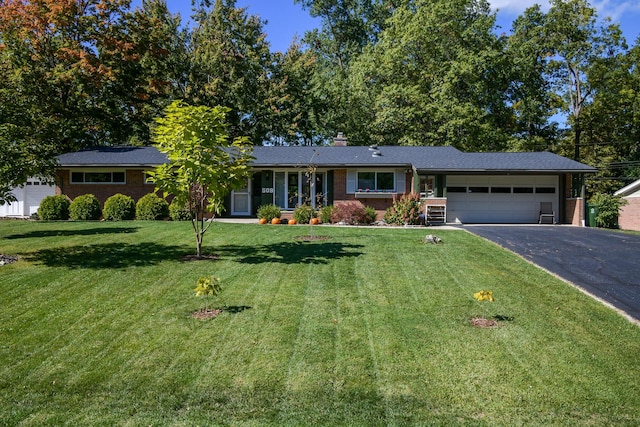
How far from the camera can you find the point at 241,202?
22.6 m

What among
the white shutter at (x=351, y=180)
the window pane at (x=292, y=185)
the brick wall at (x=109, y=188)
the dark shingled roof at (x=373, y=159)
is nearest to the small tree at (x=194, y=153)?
the dark shingled roof at (x=373, y=159)

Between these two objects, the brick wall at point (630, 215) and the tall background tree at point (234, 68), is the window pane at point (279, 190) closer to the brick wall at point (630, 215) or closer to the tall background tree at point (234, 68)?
the tall background tree at point (234, 68)

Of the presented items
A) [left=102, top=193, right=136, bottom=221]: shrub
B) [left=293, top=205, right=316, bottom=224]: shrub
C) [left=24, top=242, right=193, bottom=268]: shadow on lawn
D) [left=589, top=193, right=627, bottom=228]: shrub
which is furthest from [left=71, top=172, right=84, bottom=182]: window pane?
[left=589, top=193, right=627, bottom=228]: shrub

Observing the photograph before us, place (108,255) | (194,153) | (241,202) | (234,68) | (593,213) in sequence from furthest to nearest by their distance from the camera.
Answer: (234,68) < (241,202) < (593,213) < (108,255) < (194,153)

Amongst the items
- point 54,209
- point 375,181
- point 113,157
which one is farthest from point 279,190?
point 54,209

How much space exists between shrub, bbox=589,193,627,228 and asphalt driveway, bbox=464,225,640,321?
7.78 ft

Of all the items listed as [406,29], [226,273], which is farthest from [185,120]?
[406,29]

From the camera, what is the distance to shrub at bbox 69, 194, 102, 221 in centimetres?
1997

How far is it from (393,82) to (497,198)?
49.0 feet

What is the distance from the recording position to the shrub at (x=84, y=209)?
65.5 feet

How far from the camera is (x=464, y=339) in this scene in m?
6.68

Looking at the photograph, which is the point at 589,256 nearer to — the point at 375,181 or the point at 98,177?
the point at 375,181

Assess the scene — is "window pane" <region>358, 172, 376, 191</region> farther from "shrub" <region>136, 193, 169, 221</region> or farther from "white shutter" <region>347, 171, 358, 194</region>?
"shrub" <region>136, 193, 169, 221</region>

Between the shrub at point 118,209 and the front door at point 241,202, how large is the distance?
464cm
